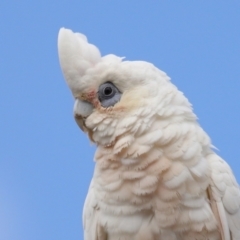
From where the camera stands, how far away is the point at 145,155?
63.7 inches

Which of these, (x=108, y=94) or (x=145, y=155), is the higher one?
(x=108, y=94)

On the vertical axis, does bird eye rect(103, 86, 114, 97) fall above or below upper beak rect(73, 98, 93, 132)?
above

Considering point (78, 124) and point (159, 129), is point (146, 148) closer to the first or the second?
point (159, 129)

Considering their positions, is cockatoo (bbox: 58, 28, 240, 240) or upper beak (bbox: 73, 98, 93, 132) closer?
cockatoo (bbox: 58, 28, 240, 240)

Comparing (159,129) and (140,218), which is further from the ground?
(159,129)

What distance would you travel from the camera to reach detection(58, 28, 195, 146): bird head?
1655 millimetres

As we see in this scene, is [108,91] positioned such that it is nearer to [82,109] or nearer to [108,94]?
[108,94]

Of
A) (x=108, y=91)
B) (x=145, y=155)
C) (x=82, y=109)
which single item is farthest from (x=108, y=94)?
(x=145, y=155)

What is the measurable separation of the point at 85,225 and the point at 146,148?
22.0 inches

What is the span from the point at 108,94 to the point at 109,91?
0.04 feet

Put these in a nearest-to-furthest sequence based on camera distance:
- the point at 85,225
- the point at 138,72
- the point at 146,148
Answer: the point at 146,148
the point at 138,72
the point at 85,225

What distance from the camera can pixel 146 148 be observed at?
1609 mm

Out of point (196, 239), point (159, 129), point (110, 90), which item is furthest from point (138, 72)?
point (196, 239)

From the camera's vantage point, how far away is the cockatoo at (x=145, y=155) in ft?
5.33
